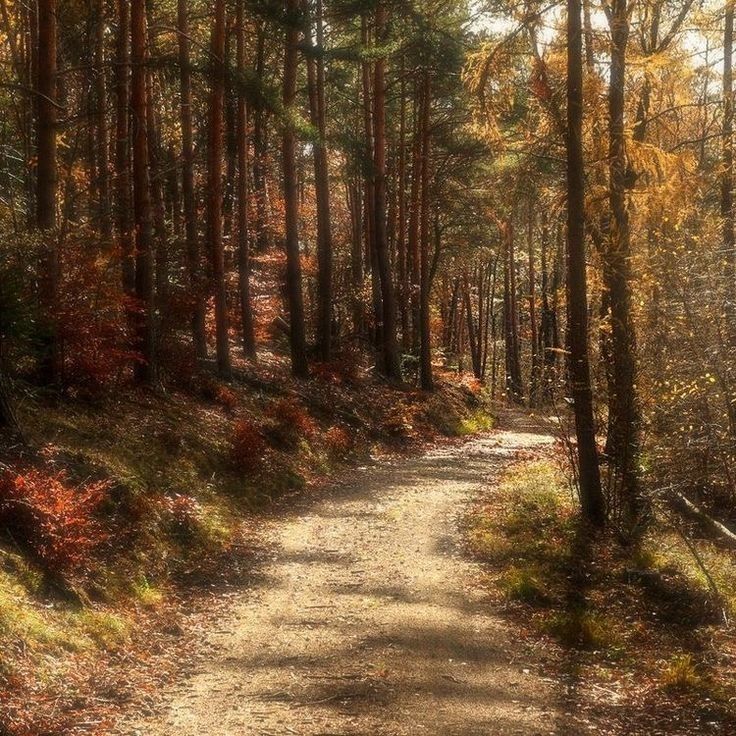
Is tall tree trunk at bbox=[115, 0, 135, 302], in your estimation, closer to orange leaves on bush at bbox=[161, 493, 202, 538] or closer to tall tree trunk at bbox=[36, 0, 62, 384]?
tall tree trunk at bbox=[36, 0, 62, 384]

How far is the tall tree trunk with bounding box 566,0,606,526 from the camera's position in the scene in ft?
36.3

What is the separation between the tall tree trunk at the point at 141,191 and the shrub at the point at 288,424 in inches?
124

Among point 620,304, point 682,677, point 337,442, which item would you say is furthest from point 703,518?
point 337,442

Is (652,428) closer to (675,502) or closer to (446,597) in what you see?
(675,502)

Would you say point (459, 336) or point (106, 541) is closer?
point (106, 541)

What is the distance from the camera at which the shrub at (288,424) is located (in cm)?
1666

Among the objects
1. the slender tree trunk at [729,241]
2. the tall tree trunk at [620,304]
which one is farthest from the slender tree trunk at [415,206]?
the tall tree trunk at [620,304]

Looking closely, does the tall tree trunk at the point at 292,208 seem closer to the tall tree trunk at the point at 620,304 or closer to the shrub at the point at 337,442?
the shrub at the point at 337,442

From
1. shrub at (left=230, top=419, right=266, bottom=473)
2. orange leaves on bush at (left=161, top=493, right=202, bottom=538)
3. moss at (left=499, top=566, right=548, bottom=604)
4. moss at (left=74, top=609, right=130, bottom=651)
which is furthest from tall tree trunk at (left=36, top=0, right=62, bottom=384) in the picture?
moss at (left=499, top=566, right=548, bottom=604)

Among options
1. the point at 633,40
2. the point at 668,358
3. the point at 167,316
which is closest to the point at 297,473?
the point at 167,316

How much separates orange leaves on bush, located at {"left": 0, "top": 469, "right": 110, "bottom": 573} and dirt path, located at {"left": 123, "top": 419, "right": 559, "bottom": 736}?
1.65 meters

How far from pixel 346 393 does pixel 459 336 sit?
3269 cm

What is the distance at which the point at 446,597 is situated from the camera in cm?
948

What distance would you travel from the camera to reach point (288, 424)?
56.2 ft
